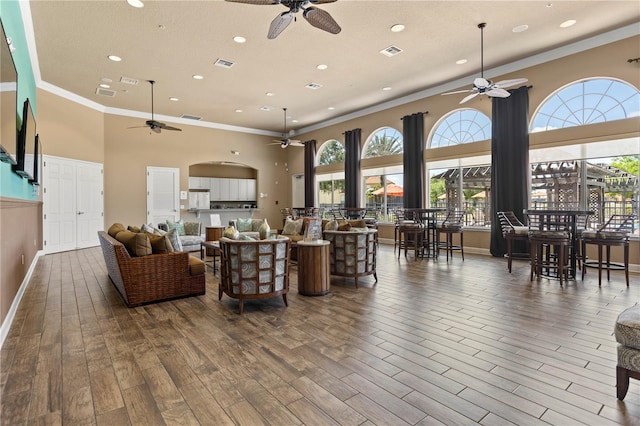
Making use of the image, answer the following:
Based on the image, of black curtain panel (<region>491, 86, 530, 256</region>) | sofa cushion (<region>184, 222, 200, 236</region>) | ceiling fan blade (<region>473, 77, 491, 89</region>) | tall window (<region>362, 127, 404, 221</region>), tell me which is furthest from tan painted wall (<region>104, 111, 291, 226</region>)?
ceiling fan blade (<region>473, 77, 491, 89</region>)

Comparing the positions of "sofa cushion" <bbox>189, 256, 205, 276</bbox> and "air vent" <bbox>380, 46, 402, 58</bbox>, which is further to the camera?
"air vent" <bbox>380, 46, 402, 58</bbox>

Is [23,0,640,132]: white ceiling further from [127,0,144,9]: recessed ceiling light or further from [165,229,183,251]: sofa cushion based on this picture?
[165,229,183,251]: sofa cushion

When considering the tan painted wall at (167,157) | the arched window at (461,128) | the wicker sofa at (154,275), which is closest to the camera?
the wicker sofa at (154,275)

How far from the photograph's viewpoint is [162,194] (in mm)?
10430

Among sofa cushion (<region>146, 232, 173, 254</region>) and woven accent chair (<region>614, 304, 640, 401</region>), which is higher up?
sofa cushion (<region>146, 232, 173, 254</region>)

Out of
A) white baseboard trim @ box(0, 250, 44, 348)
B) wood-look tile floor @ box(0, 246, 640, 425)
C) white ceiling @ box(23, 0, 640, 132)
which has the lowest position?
wood-look tile floor @ box(0, 246, 640, 425)

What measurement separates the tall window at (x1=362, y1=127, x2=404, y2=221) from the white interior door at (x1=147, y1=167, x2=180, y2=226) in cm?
614

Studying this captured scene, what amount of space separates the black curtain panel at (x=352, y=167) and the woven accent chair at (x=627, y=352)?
8.33m

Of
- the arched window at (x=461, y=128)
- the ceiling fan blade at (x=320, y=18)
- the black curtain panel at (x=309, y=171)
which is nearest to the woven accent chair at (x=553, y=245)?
the arched window at (x=461, y=128)

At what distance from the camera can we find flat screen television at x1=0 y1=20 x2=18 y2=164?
290cm

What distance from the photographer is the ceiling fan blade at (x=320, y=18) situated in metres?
3.36

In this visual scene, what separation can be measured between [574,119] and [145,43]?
781cm

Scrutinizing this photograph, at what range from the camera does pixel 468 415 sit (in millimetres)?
1866

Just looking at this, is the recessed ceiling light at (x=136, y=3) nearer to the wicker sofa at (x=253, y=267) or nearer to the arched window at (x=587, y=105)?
the wicker sofa at (x=253, y=267)
